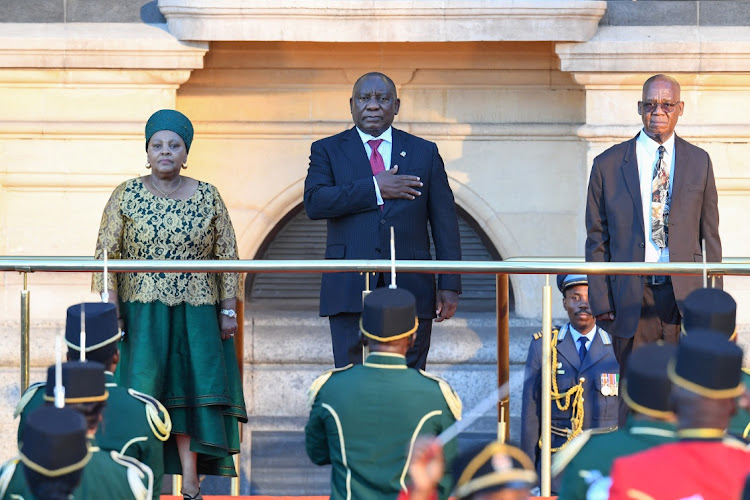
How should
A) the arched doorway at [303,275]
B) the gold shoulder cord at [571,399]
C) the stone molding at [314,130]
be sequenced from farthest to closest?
the arched doorway at [303,275] → the stone molding at [314,130] → the gold shoulder cord at [571,399]

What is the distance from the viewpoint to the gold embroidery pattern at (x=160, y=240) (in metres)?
6.41

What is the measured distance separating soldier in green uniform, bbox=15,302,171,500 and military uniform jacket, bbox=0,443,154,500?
481 mm

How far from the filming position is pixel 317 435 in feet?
16.4

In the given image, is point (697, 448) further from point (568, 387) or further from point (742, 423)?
point (568, 387)

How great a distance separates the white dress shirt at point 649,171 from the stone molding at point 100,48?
2927mm

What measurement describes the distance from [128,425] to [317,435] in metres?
0.60

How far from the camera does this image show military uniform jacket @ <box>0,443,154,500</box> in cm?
420

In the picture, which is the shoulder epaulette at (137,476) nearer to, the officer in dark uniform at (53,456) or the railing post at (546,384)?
the officer in dark uniform at (53,456)

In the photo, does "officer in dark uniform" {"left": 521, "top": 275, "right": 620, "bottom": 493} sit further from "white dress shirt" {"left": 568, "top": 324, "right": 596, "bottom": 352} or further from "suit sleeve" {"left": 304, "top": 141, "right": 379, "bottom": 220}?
"suit sleeve" {"left": 304, "top": 141, "right": 379, "bottom": 220}

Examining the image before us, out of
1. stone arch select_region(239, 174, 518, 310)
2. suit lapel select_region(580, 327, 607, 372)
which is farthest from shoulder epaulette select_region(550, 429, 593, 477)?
stone arch select_region(239, 174, 518, 310)

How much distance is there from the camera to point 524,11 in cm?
855

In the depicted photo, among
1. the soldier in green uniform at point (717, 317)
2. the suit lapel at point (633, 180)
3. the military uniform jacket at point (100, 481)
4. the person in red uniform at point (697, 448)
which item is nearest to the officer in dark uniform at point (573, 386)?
the suit lapel at point (633, 180)

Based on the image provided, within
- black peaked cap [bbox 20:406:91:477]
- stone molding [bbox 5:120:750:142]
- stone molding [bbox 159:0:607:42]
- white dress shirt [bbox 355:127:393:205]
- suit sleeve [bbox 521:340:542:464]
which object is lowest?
suit sleeve [bbox 521:340:542:464]

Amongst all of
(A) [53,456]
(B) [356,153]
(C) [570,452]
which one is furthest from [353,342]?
(A) [53,456]
